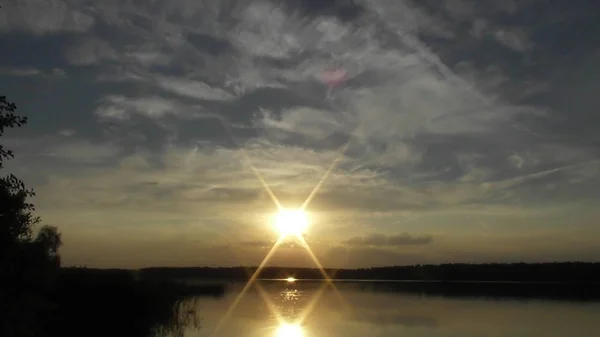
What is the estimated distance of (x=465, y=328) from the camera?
4772 centimetres

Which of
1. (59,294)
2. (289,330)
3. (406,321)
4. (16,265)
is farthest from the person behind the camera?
(406,321)

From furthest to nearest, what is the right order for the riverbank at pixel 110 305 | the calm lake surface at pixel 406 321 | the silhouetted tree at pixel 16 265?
the calm lake surface at pixel 406 321
the riverbank at pixel 110 305
the silhouetted tree at pixel 16 265

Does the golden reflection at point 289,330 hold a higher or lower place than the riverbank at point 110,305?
lower

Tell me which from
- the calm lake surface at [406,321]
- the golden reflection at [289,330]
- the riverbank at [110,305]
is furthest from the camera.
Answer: the calm lake surface at [406,321]

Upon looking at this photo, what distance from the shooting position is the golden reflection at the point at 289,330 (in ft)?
141

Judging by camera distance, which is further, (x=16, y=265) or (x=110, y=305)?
(x=110, y=305)

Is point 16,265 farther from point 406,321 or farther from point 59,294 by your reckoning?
point 406,321

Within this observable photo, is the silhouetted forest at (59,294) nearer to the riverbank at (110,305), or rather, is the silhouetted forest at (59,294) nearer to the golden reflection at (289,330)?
the riverbank at (110,305)

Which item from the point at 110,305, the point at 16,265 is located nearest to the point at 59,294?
the point at 110,305

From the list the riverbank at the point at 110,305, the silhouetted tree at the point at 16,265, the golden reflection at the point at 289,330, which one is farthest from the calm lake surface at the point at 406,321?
the silhouetted tree at the point at 16,265

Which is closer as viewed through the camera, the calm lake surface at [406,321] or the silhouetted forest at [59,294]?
the silhouetted forest at [59,294]

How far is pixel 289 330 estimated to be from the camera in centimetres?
4550

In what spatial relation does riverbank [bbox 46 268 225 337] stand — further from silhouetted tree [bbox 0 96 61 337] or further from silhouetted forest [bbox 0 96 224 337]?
silhouetted tree [bbox 0 96 61 337]

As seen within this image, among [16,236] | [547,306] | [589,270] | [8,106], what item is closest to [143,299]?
[16,236]
